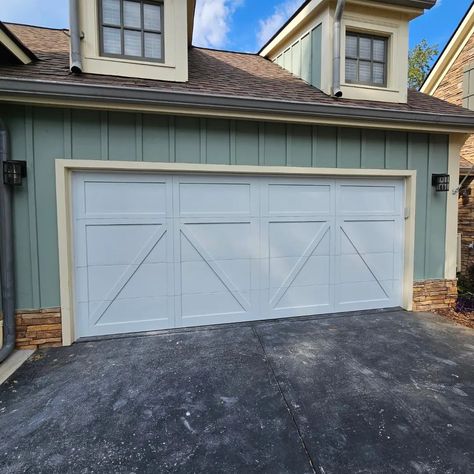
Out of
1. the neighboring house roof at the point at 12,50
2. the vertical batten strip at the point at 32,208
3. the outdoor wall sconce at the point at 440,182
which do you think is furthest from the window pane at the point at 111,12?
the outdoor wall sconce at the point at 440,182

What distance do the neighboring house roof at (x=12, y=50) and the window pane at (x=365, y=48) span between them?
4232 mm

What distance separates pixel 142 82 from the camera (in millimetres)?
3408

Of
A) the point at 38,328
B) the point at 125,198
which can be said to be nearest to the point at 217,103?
the point at 125,198

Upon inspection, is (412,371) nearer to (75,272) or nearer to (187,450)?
(187,450)

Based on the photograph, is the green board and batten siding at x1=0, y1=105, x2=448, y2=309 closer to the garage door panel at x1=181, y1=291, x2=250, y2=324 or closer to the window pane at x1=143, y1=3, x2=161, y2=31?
the window pane at x1=143, y1=3, x2=161, y2=31

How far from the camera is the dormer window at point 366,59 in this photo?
13.8 feet

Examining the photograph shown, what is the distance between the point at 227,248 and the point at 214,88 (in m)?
1.94

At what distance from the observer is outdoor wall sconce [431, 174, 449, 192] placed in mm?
4117

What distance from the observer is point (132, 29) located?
3.53 m

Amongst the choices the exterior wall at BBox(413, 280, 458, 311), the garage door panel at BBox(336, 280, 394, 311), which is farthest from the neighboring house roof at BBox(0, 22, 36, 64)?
the exterior wall at BBox(413, 280, 458, 311)

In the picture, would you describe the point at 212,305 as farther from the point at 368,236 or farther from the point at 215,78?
the point at 215,78

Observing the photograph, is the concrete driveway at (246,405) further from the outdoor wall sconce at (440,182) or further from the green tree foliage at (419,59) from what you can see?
the green tree foliage at (419,59)

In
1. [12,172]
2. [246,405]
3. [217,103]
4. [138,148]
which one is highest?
[217,103]

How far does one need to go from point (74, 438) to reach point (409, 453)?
2.14m
